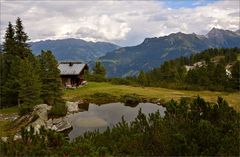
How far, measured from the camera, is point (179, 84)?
229 feet

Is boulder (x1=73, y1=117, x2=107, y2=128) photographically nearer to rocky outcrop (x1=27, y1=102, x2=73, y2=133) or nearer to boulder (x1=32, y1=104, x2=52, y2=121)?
rocky outcrop (x1=27, y1=102, x2=73, y2=133)

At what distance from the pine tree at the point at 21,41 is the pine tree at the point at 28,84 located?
304 inches

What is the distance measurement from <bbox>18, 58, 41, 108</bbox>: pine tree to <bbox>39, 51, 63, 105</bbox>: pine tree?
338 cm

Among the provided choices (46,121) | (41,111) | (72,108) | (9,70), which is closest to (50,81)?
Answer: (72,108)

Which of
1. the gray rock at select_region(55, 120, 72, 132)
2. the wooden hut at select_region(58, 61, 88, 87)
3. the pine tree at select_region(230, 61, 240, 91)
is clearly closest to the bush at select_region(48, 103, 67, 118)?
the gray rock at select_region(55, 120, 72, 132)

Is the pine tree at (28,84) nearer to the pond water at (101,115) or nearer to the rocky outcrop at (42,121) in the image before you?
the rocky outcrop at (42,121)

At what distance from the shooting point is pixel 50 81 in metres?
45.3

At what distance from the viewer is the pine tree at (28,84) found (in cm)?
4041

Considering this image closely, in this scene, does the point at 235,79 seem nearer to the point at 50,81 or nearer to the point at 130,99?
the point at 130,99

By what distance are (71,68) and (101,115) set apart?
27.6 metres

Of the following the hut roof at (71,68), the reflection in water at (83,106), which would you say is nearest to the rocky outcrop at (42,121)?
the reflection in water at (83,106)

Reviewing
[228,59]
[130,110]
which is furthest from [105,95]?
[228,59]

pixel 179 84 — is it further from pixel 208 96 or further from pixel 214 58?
pixel 214 58

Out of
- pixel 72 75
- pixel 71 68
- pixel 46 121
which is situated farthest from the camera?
pixel 71 68
